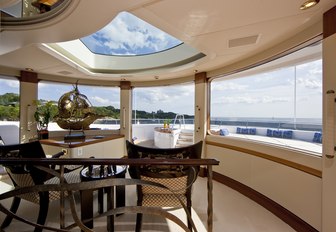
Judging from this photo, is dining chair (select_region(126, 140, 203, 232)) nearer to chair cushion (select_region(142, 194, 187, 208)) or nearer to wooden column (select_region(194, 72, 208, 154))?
chair cushion (select_region(142, 194, 187, 208))

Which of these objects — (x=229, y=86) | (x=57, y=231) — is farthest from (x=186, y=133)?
(x=57, y=231)

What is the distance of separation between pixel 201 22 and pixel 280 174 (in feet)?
7.33

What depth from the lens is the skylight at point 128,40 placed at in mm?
3637

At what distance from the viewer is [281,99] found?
282 cm

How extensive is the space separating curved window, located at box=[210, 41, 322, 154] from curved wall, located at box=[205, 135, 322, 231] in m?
0.19

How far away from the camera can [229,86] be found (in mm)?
3895

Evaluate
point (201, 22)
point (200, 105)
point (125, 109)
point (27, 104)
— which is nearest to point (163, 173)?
point (201, 22)

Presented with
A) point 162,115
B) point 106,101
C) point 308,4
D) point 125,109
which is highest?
point 308,4

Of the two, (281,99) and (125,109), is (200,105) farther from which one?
(125,109)

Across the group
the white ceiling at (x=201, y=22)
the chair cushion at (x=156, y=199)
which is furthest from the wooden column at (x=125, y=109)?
the chair cushion at (x=156, y=199)

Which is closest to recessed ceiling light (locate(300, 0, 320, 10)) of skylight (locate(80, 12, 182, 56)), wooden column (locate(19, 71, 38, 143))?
skylight (locate(80, 12, 182, 56))

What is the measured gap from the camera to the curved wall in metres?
1.88

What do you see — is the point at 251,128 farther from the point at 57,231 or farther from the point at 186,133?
the point at 57,231

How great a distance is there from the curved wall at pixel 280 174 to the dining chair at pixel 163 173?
4.42 ft
